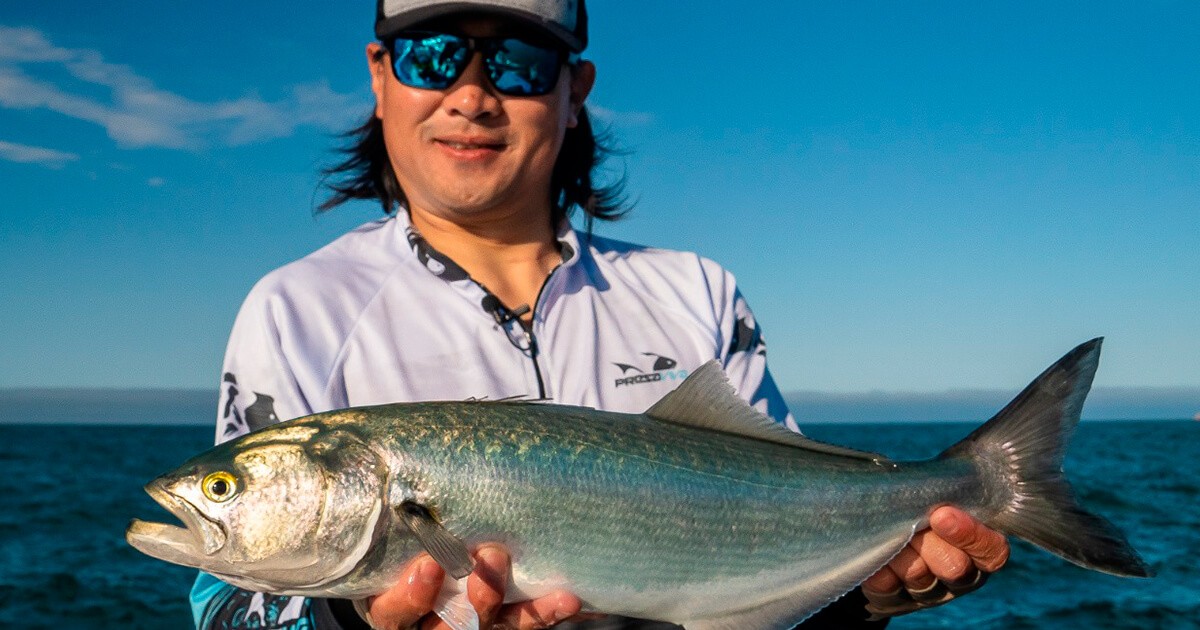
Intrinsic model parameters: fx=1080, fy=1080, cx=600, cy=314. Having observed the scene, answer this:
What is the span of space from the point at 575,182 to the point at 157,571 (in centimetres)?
1445

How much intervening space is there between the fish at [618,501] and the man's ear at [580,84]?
1.56m

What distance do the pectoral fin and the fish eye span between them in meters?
0.47

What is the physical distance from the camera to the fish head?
2953 millimetres

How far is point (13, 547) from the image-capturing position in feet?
61.6

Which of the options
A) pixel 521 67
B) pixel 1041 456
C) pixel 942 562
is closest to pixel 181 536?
pixel 521 67

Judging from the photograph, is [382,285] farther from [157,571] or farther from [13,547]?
[13,547]

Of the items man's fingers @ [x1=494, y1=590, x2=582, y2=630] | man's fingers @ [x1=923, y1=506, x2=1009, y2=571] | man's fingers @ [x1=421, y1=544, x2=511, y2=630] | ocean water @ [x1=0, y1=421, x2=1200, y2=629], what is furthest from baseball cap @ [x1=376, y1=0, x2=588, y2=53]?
ocean water @ [x1=0, y1=421, x2=1200, y2=629]

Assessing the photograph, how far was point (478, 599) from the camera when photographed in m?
3.03

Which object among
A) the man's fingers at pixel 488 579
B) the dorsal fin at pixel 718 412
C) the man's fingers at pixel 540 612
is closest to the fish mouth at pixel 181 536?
the man's fingers at pixel 488 579

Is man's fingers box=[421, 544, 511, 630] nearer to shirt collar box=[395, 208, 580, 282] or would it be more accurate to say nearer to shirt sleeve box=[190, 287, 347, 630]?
shirt sleeve box=[190, 287, 347, 630]

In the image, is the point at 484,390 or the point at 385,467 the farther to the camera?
the point at 484,390

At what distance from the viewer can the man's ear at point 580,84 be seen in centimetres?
449

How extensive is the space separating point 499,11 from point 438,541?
2.00 m

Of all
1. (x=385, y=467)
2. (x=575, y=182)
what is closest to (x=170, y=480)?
(x=385, y=467)
